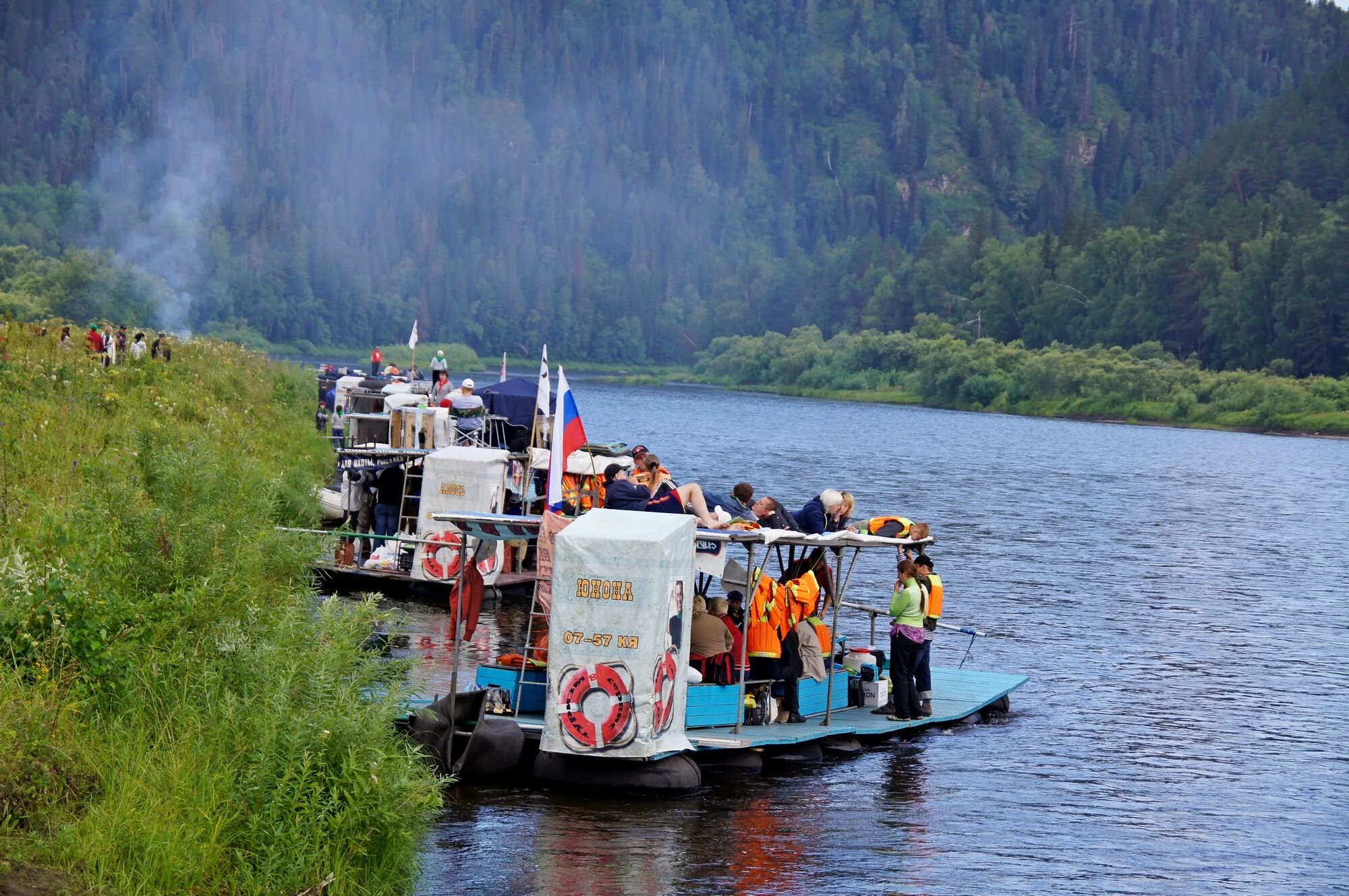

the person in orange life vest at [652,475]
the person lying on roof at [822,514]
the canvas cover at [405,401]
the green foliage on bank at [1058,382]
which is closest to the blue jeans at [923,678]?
the person lying on roof at [822,514]

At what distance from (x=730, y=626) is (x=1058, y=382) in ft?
439

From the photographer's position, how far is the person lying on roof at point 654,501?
19.9m

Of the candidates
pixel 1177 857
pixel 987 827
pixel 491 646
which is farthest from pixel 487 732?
pixel 491 646

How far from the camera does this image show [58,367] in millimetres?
30297

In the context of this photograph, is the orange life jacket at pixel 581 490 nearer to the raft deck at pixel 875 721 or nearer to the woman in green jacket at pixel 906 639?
the raft deck at pixel 875 721

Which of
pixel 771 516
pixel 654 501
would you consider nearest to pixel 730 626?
pixel 771 516

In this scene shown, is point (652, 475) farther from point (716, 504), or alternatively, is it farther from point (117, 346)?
point (117, 346)

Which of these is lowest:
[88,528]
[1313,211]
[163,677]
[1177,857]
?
[1177,857]

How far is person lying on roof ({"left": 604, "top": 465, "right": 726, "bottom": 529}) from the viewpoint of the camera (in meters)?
19.9

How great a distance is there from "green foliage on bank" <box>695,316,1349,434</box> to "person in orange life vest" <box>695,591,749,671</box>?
376 feet

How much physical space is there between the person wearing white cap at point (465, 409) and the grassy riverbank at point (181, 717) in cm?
1946

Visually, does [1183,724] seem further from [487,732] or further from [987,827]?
[487,732]

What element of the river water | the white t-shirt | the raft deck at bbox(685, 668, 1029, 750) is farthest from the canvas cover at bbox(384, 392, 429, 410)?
the raft deck at bbox(685, 668, 1029, 750)

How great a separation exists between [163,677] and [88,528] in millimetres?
2660
